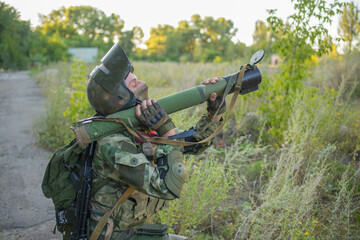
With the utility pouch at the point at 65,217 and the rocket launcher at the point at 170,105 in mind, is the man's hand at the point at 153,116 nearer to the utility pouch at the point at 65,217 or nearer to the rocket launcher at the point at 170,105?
the rocket launcher at the point at 170,105

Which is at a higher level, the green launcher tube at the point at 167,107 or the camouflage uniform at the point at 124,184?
the green launcher tube at the point at 167,107

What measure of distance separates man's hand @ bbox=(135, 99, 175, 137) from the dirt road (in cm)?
218

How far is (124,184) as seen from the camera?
6.35 feet

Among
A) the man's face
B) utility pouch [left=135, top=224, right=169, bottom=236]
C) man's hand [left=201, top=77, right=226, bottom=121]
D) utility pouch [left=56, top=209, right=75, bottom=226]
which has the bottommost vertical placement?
utility pouch [left=135, top=224, right=169, bottom=236]

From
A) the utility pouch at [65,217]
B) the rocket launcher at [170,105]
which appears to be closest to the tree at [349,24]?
the rocket launcher at [170,105]

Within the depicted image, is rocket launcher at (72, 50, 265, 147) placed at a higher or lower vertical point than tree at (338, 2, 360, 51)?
lower

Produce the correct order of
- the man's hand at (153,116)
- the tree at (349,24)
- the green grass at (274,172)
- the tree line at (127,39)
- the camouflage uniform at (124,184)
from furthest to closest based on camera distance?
the tree at (349,24)
the tree line at (127,39)
the green grass at (274,172)
the man's hand at (153,116)
the camouflage uniform at (124,184)

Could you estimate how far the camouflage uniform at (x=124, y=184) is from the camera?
1.69 m

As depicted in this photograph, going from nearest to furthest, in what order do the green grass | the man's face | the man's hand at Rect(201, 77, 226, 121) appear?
the man's face
the man's hand at Rect(201, 77, 226, 121)
the green grass

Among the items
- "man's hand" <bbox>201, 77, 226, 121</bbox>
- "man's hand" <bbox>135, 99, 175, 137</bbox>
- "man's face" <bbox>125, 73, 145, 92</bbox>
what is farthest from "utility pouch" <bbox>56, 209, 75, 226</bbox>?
"man's hand" <bbox>201, 77, 226, 121</bbox>

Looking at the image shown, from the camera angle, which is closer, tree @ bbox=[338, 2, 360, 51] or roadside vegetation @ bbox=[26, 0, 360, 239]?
roadside vegetation @ bbox=[26, 0, 360, 239]

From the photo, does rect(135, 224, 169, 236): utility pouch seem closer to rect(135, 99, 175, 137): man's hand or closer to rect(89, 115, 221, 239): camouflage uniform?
rect(89, 115, 221, 239): camouflage uniform

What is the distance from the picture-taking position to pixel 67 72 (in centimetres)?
1190

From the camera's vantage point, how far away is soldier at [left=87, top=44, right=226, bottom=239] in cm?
171
